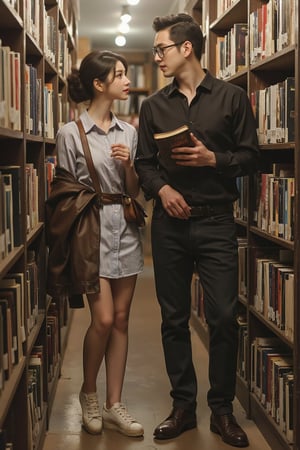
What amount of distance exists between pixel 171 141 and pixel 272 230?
515 millimetres

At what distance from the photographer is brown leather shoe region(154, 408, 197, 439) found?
287 cm

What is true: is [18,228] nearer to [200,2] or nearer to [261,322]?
[261,322]

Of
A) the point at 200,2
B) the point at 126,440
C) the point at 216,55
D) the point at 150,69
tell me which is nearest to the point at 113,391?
the point at 126,440

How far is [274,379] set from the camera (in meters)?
2.78

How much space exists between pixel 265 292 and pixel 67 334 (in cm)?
199

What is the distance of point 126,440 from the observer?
2871 millimetres

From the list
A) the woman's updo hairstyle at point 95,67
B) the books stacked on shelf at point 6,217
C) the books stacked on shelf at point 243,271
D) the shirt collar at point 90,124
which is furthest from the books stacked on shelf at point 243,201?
the books stacked on shelf at point 6,217

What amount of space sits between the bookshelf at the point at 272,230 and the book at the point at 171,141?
333 millimetres

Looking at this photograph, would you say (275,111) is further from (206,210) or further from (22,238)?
(22,238)

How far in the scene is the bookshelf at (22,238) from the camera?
1993 mm

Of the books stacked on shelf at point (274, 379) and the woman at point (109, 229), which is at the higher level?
the woman at point (109, 229)

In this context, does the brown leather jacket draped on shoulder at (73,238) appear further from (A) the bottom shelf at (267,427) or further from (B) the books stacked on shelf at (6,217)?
(A) the bottom shelf at (267,427)

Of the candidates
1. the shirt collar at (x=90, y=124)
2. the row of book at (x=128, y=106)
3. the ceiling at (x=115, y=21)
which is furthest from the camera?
the row of book at (x=128, y=106)

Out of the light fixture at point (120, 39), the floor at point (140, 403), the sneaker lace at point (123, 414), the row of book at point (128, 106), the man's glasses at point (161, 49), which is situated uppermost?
the light fixture at point (120, 39)
